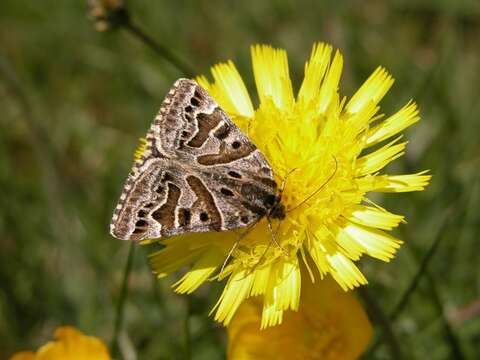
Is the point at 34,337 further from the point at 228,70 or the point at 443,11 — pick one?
the point at 443,11

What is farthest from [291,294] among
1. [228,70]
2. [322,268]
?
[228,70]

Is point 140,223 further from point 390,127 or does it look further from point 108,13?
point 108,13

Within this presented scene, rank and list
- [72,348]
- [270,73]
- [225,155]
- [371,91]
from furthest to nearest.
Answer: [270,73] → [371,91] → [225,155] → [72,348]

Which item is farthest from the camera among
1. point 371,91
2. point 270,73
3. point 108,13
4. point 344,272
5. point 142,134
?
point 142,134

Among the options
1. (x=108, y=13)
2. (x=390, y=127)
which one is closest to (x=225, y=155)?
(x=390, y=127)

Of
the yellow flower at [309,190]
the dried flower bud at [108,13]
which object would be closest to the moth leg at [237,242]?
the yellow flower at [309,190]

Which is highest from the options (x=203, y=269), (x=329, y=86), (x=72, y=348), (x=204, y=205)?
(x=329, y=86)
